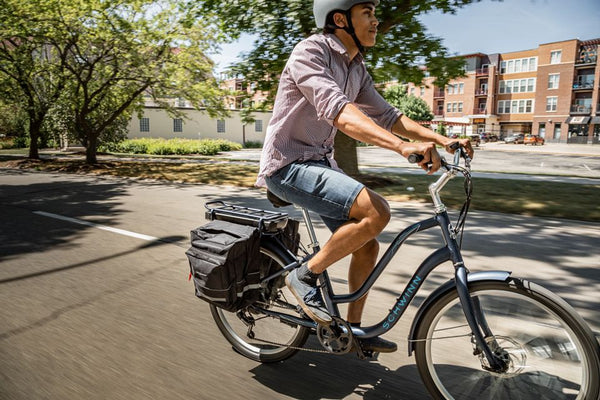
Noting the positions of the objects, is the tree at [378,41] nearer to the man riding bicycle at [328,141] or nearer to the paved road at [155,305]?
the paved road at [155,305]

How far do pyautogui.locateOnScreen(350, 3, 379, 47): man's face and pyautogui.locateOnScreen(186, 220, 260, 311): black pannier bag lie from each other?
1.29m

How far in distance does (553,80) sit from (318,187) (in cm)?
7757

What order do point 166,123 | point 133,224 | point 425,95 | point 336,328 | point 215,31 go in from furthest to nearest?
point 425,95, point 166,123, point 215,31, point 133,224, point 336,328

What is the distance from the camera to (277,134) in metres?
2.51

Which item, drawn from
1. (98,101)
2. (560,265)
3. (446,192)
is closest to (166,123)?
(98,101)

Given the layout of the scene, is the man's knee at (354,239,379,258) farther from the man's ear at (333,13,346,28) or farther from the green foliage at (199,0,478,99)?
the green foliage at (199,0,478,99)

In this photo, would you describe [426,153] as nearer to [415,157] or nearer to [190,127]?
[415,157]

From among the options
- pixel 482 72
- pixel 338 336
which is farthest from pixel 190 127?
pixel 482 72

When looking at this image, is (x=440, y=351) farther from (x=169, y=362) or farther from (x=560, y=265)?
(x=560, y=265)

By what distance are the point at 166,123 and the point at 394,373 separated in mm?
42267

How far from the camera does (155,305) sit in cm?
391

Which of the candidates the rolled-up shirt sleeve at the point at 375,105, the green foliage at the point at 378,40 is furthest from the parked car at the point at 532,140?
the rolled-up shirt sleeve at the point at 375,105

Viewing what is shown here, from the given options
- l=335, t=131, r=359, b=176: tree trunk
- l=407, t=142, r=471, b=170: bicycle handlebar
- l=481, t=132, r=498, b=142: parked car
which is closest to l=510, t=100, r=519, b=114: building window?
l=481, t=132, r=498, b=142: parked car

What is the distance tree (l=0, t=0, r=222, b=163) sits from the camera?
614 inches
